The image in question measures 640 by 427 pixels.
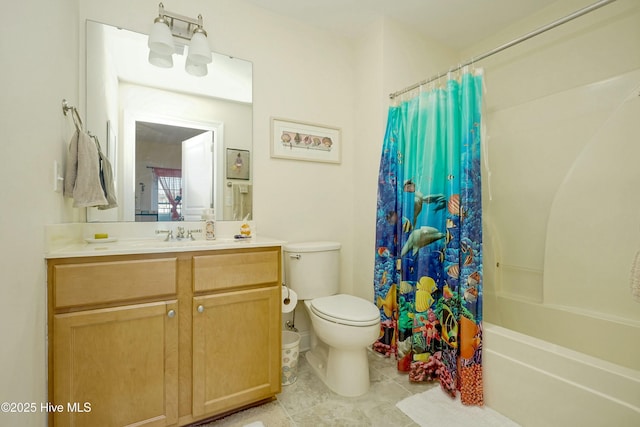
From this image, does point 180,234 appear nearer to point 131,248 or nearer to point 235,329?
point 131,248

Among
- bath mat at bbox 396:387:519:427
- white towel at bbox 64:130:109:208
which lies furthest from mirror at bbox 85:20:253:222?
bath mat at bbox 396:387:519:427

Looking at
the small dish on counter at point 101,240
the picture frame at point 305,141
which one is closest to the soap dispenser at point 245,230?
the picture frame at point 305,141

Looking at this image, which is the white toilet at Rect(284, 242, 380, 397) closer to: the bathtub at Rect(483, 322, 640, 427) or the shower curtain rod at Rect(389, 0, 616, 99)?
the bathtub at Rect(483, 322, 640, 427)

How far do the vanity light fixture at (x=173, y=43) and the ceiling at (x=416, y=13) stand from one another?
19.4 inches

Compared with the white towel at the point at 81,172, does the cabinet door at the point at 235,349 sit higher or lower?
lower

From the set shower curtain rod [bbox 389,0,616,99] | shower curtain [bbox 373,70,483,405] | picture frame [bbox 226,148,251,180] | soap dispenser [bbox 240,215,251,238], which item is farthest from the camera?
picture frame [bbox 226,148,251,180]

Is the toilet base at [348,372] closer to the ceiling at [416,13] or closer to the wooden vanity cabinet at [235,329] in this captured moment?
the wooden vanity cabinet at [235,329]

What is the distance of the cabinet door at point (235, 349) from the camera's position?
1.30 metres

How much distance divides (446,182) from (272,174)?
44.8 inches

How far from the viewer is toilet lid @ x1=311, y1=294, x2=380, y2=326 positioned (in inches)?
59.9

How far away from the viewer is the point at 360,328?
4.96 ft

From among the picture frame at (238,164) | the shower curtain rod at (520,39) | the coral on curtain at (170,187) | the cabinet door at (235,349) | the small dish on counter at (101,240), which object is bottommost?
the cabinet door at (235,349)

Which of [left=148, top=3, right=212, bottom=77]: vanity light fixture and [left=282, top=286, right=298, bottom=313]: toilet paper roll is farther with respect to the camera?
[left=282, top=286, right=298, bottom=313]: toilet paper roll

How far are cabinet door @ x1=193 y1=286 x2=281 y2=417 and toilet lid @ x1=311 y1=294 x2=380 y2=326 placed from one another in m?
0.29
